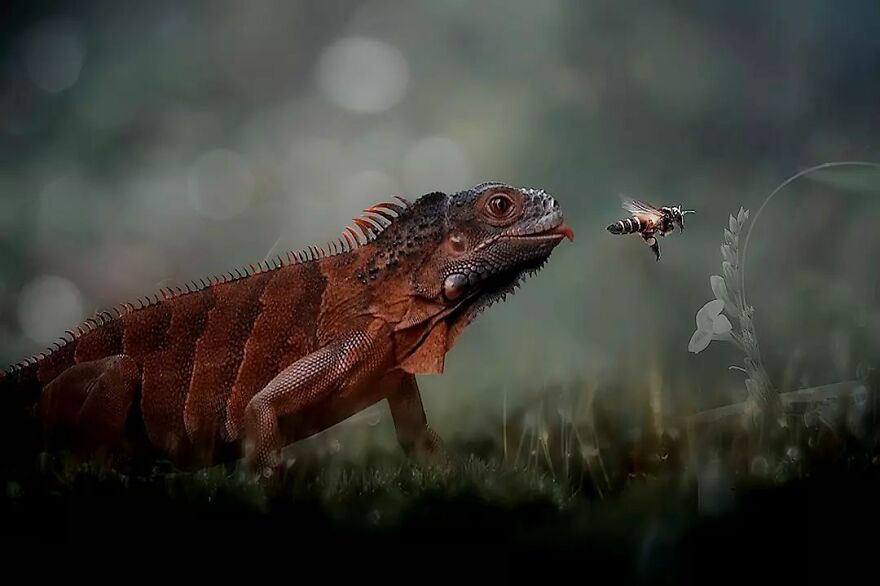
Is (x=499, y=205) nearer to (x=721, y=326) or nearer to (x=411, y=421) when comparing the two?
(x=411, y=421)

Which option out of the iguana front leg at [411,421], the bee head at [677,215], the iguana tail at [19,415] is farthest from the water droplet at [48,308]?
the bee head at [677,215]

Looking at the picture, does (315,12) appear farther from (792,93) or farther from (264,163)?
(792,93)

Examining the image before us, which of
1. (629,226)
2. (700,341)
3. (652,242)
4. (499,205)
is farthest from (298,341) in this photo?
(700,341)

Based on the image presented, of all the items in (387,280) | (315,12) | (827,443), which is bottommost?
(827,443)

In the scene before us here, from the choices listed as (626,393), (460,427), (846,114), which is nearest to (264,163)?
(460,427)

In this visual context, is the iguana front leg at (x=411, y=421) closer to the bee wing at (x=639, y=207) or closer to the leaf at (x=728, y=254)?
the bee wing at (x=639, y=207)

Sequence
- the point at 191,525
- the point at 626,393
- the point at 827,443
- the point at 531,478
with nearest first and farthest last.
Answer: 1. the point at 191,525
2. the point at 531,478
3. the point at 827,443
4. the point at 626,393

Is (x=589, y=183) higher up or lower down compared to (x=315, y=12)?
lower down
